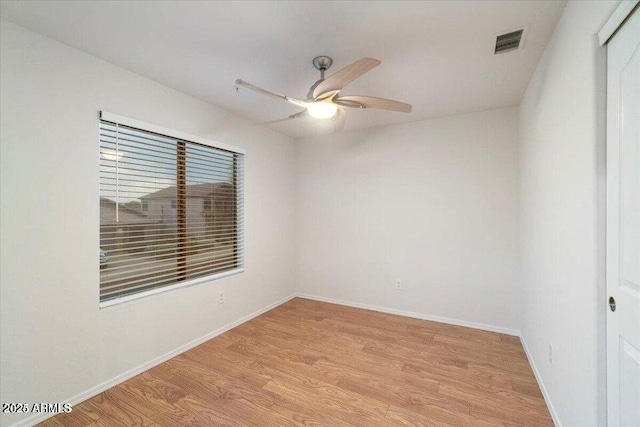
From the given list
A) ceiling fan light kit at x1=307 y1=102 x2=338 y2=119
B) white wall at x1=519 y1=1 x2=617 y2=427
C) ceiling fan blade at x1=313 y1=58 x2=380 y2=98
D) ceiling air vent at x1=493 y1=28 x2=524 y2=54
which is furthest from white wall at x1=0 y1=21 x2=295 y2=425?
white wall at x1=519 y1=1 x2=617 y2=427

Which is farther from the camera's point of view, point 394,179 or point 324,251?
point 324,251

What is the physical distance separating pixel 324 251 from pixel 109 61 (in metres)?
3.21

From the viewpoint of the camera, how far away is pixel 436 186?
132 inches

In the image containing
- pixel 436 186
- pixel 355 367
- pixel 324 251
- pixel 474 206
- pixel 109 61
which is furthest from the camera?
pixel 324 251

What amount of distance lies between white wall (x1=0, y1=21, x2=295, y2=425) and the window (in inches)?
4.6

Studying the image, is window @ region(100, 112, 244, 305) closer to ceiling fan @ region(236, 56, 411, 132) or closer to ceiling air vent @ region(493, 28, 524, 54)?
ceiling fan @ region(236, 56, 411, 132)

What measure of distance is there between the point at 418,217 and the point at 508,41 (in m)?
2.03

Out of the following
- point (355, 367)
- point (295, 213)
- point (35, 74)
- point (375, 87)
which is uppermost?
point (375, 87)

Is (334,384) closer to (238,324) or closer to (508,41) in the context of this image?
(238,324)

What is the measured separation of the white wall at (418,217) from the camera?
119 inches

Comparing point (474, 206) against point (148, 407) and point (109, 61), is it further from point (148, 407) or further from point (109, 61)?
point (109, 61)

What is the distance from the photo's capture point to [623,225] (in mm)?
1059

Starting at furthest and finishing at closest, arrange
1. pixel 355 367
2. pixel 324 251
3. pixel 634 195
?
1. pixel 324 251
2. pixel 355 367
3. pixel 634 195

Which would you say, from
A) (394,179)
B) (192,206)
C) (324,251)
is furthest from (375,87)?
(324,251)
